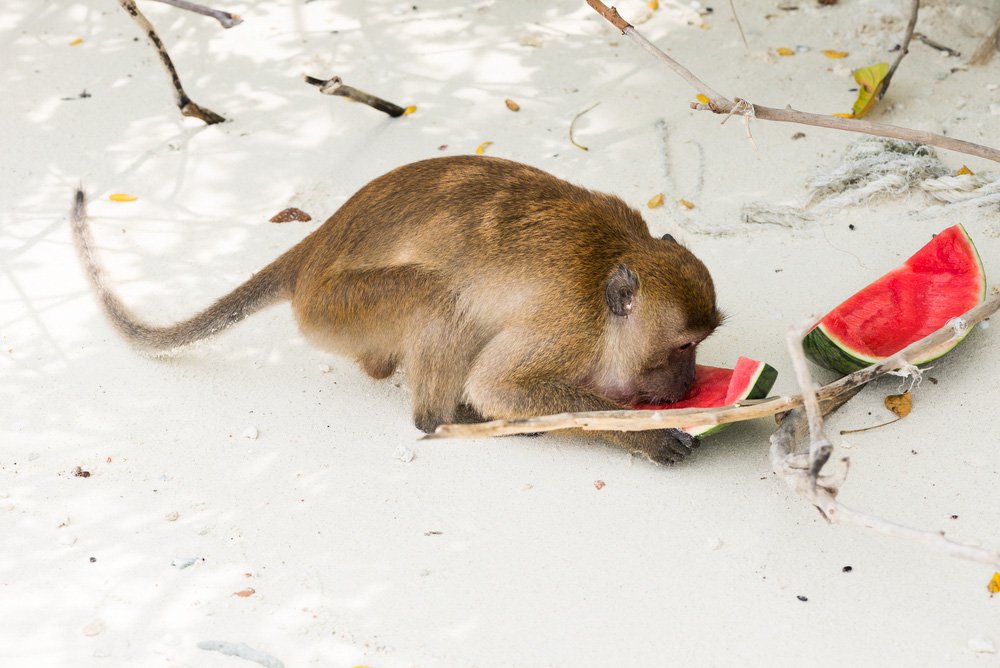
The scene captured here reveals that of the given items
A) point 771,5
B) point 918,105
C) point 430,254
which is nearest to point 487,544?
point 430,254

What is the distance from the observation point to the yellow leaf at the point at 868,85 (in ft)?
19.5

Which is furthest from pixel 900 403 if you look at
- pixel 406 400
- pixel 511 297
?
pixel 406 400

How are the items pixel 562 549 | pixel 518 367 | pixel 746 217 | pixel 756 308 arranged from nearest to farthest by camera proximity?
pixel 562 549 → pixel 518 367 → pixel 756 308 → pixel 746 217

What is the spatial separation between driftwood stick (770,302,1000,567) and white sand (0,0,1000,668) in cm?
48

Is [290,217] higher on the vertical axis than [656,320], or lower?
lower

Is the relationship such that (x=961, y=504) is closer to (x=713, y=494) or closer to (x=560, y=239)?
(x=713, y=494)

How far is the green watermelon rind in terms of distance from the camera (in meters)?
4.03

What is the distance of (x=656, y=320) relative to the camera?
13.7 ft

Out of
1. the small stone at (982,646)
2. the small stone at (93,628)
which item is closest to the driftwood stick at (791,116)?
the small stone at (982,646)

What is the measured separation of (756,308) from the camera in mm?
5047

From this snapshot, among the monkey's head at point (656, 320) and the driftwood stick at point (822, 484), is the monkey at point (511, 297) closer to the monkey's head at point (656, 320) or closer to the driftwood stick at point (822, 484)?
the monkey's head at point (656, 320)

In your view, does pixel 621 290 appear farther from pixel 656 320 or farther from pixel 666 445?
pixel 666 445

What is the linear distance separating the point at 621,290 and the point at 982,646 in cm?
175

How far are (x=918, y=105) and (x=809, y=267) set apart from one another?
1628 millimetres
